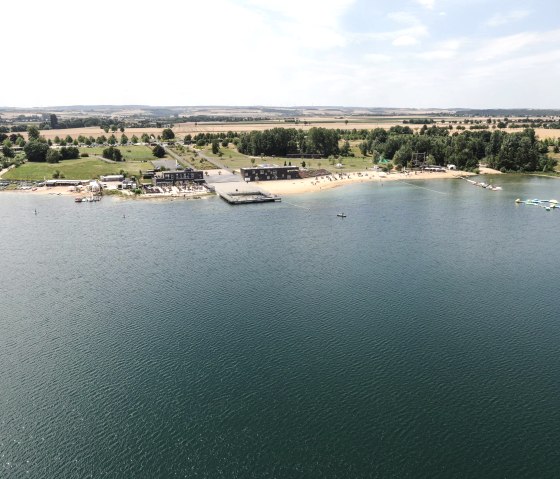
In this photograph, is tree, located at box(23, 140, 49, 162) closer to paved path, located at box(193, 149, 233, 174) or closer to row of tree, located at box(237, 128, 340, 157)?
paved path, located at box(193, 149, 233, 174)

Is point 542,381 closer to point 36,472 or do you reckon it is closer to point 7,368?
point 36,472

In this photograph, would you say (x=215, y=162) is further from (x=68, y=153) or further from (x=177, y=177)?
(x=68, y=153)

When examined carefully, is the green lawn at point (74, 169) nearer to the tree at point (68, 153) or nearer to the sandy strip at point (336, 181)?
the tree at point (68, 153)

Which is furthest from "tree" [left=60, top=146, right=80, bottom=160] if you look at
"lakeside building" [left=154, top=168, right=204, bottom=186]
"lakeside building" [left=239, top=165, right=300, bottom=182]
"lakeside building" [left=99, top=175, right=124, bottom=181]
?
"lakeside building" [left=239, top=165, right=300, bottom=182]

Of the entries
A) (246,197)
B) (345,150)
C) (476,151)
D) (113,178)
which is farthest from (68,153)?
(476,151)

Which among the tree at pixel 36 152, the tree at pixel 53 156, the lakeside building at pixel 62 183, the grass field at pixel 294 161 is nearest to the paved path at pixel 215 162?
the grass field at pixel 294 161

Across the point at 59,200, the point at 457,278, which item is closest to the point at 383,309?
the point at 457,278

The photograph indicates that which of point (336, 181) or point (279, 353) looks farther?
point (336, 181)
